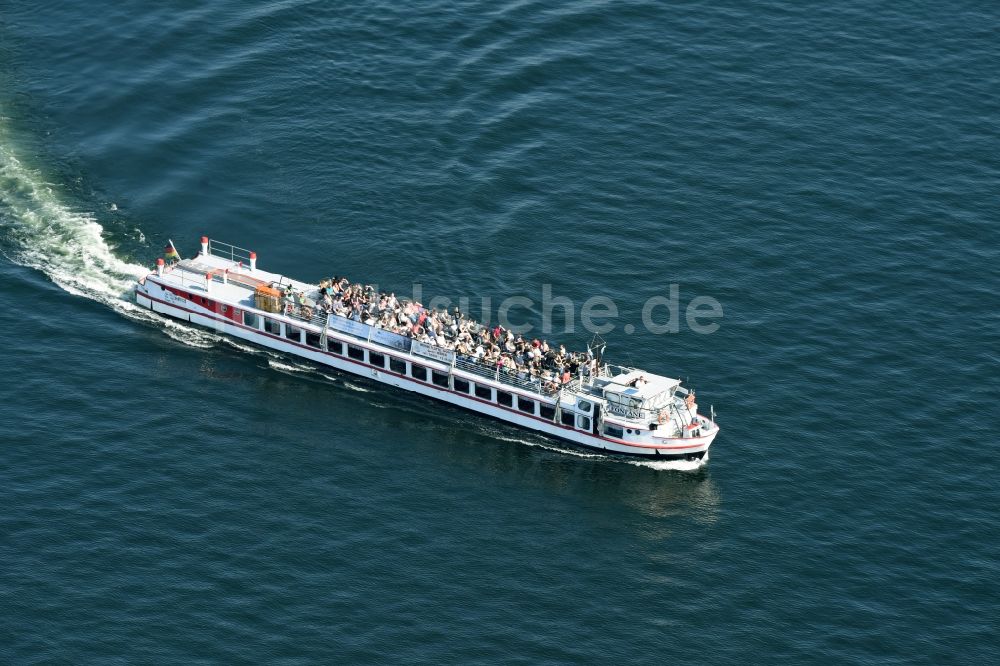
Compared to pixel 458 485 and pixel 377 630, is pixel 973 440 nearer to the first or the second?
pixel 458 485

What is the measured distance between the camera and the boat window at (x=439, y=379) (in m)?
149

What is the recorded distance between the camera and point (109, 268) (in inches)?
6422

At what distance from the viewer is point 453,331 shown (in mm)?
151125

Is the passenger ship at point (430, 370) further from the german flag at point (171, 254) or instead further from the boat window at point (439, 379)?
the german flag at point (171, 254)

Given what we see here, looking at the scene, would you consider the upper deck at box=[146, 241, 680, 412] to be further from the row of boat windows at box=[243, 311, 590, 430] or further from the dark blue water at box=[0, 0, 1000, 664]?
the dark blue water at box=[0, 0, 1000, 664]

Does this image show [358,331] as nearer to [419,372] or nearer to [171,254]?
[419,372]

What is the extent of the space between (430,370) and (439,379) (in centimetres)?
125

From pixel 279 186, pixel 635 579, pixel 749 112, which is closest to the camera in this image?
pixel 635 579

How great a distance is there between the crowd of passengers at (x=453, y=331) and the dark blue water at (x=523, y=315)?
19.9 feet

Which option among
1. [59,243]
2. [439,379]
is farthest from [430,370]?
[59,243]

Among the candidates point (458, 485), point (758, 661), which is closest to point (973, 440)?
point (758, 661)

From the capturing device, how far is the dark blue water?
403 feet

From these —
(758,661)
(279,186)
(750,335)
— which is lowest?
(758,661)

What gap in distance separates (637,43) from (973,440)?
74447 mm
